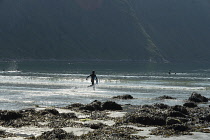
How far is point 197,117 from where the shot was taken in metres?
25.9

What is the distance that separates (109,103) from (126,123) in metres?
7.92

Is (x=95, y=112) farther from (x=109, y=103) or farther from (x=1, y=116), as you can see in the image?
(x=1, y=116)

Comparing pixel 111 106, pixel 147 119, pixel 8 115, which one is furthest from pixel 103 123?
pixel 111 106

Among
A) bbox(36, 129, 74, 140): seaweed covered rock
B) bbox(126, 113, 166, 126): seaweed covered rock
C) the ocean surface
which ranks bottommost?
bbox(36, 129, 74, 140): seaweed covered rock

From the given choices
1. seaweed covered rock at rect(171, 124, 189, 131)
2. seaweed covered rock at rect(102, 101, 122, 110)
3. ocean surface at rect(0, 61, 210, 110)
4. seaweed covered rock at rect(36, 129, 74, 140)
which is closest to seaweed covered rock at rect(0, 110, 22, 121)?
seaweed covered rock at rect(36, 129, 74, 140)

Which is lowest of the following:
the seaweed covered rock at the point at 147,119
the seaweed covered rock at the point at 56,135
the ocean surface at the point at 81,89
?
the seaweed covered rock at the point at 56,135

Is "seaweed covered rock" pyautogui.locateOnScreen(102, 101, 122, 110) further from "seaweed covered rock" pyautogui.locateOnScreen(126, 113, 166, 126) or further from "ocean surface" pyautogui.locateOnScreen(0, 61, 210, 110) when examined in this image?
"seaweed covered rock" pyautogui.locateOnScreen(126, 113, 166, 126)

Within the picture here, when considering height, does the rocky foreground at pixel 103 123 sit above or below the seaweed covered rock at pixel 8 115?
below

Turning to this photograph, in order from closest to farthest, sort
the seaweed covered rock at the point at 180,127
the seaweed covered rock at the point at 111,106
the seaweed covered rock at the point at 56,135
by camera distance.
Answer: the seaweed covered rock at the point at 56,135 → the seaweed covered rock at the point at 180,127 → the seaweed covered rock at the point at 111,106

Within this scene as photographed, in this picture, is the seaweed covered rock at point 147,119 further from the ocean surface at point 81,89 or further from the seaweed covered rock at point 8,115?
the ocean surface at point 81,89

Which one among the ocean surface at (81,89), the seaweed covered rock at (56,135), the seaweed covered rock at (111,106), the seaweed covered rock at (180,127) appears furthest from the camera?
the ocean surface at (81,89)

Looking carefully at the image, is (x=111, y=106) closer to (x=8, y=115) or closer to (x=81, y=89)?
(x=8, y=115)

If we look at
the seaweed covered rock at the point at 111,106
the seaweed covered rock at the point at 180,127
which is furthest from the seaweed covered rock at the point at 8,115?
the seaweed covered rock at the point at 180,127

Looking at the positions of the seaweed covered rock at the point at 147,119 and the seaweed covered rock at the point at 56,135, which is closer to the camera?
the seaweed covered rock at the point at 56,135
